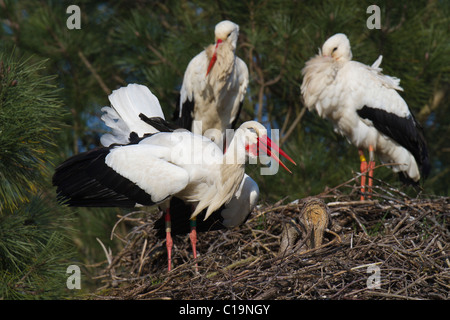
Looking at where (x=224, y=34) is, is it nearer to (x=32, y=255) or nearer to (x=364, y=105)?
(x=364, y=105)

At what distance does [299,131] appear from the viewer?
7.58 meters

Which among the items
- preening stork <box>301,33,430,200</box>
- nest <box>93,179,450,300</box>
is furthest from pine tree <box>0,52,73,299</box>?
preening stork <box>301,33,430,200</box>

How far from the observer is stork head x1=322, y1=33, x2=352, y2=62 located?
6.30 meters

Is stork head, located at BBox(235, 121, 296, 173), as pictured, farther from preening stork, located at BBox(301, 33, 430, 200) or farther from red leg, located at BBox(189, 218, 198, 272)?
preening stork, located at BBox(301, 33, 430, 200)

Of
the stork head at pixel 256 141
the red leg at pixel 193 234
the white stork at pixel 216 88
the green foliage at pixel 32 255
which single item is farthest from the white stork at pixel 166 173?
the white stork at pixel 216 88

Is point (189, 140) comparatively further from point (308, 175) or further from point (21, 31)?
point (21, 31)

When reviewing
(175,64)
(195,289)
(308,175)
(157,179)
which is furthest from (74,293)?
(175,64)

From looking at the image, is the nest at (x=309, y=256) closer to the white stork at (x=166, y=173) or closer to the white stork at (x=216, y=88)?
the white stork at (x=166, y=173)

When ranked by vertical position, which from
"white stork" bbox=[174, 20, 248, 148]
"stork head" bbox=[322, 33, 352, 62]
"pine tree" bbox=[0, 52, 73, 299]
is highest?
"stork head" bbox=[322, 33, 352, 62]

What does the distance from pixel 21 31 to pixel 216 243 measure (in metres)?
4.30

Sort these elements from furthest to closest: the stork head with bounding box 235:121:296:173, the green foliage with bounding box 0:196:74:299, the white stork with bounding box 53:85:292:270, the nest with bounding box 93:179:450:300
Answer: the white stork with bounding box 53:85:292:270 → the stork head with bounding box 235:121:296:173 → the nest with bounding box 93:179:450:300 → the green foliage with bounding box 0:196:74:299

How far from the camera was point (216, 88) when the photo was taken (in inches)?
245

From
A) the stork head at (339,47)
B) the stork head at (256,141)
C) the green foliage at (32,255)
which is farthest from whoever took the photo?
the stork head at (339,47)

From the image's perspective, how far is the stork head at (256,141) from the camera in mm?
4504
